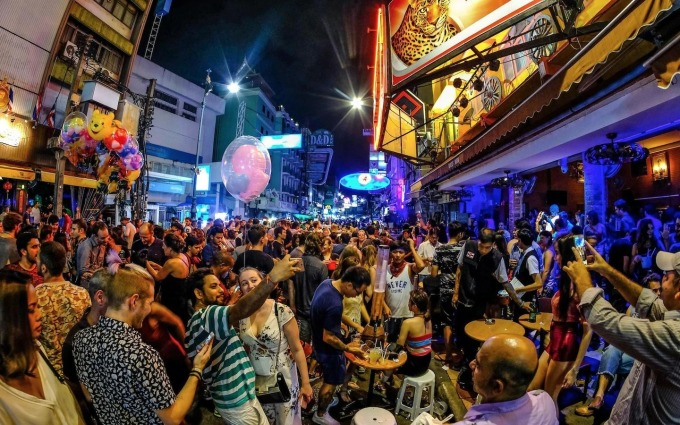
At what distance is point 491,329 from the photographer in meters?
4.61

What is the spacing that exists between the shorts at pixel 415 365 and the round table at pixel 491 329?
70 centimetres

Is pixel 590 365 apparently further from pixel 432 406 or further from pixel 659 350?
pixel 659 350

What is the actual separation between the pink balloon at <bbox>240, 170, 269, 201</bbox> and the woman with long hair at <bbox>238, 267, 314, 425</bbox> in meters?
3.58

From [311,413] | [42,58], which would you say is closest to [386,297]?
[311,413]

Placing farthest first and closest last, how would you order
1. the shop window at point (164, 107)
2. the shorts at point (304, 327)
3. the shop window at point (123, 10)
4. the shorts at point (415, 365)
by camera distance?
the shop window at point (164, 107), the shop window at point (123, 10), the shorts at point (304, 327), the shorts at point (415, 365)

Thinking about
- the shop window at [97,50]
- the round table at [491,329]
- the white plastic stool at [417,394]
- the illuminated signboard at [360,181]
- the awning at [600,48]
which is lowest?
the white plastic stool at [417,394]

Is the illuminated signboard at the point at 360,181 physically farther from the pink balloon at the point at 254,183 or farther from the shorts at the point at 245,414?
the shorts at the point at 245,414

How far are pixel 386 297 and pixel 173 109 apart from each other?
3335cm

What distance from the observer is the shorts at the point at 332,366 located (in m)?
3.82

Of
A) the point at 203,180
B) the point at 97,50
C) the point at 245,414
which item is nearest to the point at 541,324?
the point at 245,414

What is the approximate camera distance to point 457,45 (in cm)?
473

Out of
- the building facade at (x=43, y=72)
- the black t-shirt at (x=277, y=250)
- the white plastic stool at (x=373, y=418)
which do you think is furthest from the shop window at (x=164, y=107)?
the white plastic stool at (x=373, y=418)

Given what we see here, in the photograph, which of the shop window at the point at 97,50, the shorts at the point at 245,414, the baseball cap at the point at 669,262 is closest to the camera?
the baseball cap at the point at 669,262

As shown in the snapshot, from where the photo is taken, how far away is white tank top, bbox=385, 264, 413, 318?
5.39 m
